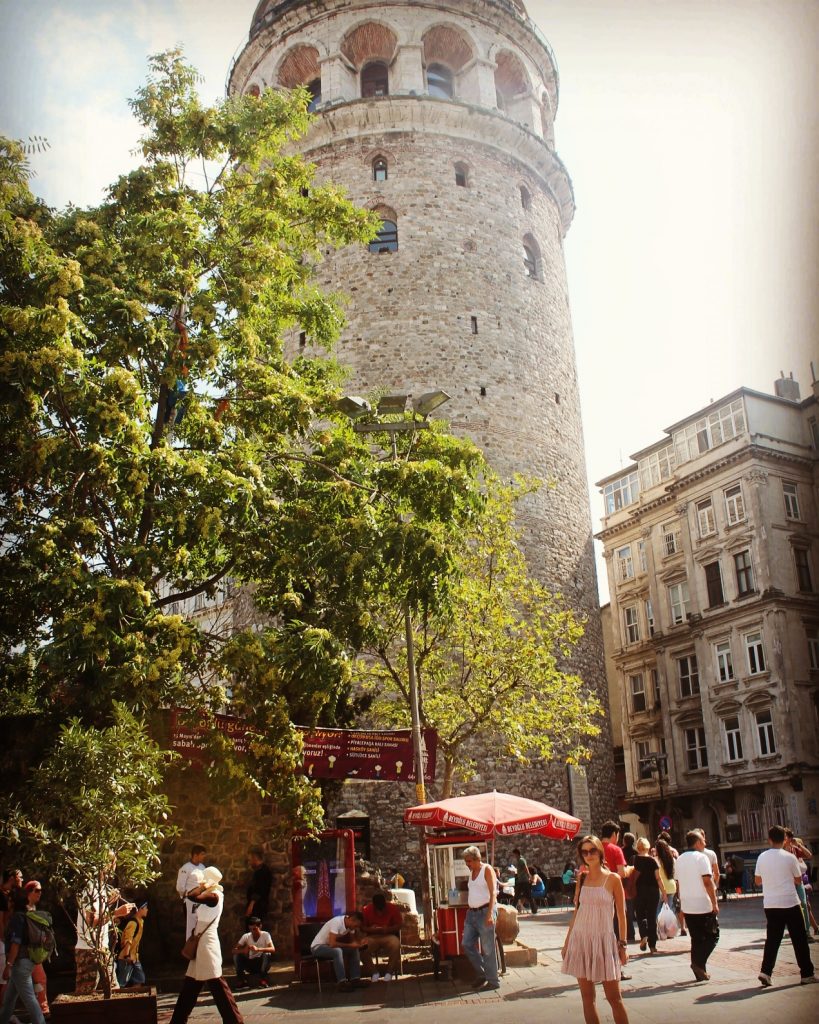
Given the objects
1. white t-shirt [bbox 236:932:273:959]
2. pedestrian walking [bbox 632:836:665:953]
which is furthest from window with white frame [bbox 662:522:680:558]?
white t-shirt [bbox 236:932:273:959]

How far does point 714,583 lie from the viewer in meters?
31.7

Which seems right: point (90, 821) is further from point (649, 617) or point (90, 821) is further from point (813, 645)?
point (649, 617)

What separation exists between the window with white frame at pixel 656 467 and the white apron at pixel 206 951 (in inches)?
1166

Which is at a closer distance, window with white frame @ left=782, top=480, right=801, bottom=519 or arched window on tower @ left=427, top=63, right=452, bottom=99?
window with white frame @ left=782, top=480, right=801, bottom=519

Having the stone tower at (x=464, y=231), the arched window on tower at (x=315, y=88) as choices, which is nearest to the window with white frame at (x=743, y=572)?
the stone tower at (x=464, y=231)

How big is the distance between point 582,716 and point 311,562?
10.6 metres

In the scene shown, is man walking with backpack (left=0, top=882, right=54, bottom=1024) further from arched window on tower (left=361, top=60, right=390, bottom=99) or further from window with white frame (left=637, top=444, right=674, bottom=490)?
window with white frame (left=637, top=444, right=674, bottom=490)

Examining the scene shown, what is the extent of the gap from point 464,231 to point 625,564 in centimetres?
1639

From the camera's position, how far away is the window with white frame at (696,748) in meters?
32.3

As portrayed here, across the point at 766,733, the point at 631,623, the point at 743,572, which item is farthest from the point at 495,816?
the point at 631,623

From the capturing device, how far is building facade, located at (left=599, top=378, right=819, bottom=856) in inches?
1110

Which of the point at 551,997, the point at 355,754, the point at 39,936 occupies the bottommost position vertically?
the point at 551,997

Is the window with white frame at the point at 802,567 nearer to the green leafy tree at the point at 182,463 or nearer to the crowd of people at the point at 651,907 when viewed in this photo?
the crowd of people at the point at 651,907

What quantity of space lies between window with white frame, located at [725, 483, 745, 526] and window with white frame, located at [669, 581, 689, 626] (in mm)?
4092
